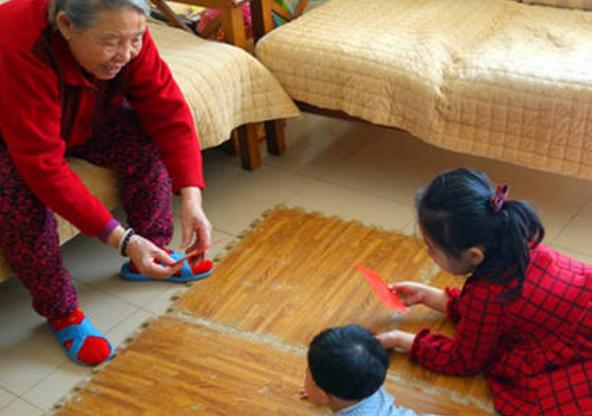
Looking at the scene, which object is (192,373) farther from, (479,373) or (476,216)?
(476,216)

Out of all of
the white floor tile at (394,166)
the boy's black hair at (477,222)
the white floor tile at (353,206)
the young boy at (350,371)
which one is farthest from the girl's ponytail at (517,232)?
the white floor tile at (394,166)

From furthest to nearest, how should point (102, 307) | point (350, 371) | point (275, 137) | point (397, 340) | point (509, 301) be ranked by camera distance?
1. point (275, 137)
2. point (102, 307)
3. point (397, 340)
4. point (509, 301)
5. point (350, 371)

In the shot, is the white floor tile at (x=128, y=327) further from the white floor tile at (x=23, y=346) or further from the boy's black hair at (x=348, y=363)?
the boy's black hair at (x=348, y=363)

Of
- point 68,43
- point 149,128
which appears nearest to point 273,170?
point 149,128

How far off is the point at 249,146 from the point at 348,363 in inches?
52.0

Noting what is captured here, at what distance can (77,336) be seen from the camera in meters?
1.87

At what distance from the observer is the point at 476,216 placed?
1.38 m

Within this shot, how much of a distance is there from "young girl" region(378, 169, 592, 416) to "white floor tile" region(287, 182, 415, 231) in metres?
0.60

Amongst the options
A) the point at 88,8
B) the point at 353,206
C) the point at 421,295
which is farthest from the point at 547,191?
the point at 88,8

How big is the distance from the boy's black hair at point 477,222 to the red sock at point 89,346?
88cm

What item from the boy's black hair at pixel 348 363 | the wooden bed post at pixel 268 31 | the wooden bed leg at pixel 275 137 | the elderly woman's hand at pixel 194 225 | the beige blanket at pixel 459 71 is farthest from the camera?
the wooden bed leg at pixel 275 137

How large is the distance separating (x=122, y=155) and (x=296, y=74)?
2.28 ft

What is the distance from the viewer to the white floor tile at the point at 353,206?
7.39ft

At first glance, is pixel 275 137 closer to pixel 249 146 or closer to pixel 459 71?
pixel 249 146
